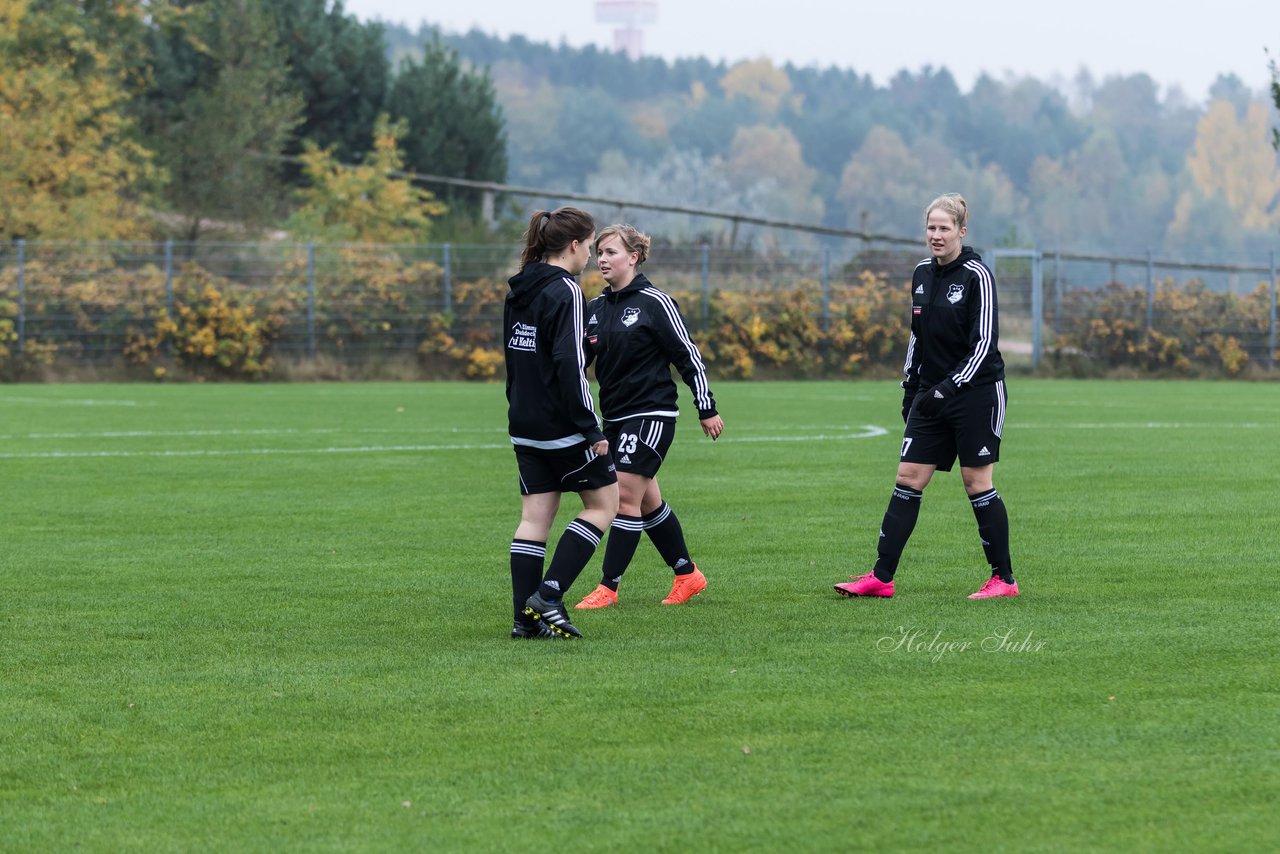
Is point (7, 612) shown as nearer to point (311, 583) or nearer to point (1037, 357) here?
point (311, 583)

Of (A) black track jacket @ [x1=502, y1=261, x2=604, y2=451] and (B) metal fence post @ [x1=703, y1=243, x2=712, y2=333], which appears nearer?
(A) black track jacket @ [x1=502, y1=261, x2=604, y2=451]

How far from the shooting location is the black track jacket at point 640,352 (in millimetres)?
8047

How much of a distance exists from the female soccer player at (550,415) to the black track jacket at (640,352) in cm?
80

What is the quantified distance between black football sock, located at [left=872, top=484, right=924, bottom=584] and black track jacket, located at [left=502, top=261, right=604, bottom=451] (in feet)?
5.95

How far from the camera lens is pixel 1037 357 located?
1451 inches

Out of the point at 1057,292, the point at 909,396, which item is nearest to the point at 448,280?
the point at 1057,292

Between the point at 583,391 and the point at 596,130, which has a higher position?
the point at 596,130

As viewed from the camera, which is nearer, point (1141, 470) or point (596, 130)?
point (1141, 470)

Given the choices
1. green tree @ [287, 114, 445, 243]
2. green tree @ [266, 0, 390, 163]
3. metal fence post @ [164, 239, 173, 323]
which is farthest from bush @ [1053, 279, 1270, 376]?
green tree @ [266, 0, 390, 163]

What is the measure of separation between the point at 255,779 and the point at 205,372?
30162 millimetres

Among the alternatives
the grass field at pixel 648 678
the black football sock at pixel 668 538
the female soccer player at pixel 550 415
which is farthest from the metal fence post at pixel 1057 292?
the female soccer player at pixel 550 415

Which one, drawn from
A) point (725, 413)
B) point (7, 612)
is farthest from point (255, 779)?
point (725, 413)

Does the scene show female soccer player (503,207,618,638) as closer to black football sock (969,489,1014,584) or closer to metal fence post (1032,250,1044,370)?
black football sock (969,489,1014,584)

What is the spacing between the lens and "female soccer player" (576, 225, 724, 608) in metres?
8.04
